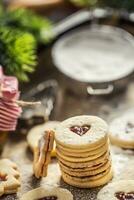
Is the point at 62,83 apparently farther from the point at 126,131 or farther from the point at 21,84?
the point at 126,131

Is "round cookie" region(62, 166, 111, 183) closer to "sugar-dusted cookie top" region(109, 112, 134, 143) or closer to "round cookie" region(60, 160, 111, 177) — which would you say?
"round cookie" region(60, 160, 111, 177)

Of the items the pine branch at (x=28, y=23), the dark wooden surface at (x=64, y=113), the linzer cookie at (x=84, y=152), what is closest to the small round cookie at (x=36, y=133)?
the dark wooden surface at (x=64, y=113)

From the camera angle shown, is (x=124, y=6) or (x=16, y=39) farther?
(x=124, y=6)

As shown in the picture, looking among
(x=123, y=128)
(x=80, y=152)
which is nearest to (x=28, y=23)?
(x=123, y=128)

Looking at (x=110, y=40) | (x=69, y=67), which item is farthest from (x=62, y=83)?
(x=110, y=40)

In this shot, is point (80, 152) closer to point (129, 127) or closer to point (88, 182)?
point (88, 182)

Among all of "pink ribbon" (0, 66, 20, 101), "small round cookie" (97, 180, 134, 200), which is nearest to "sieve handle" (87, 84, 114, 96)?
"pink ribbon" (0, 66, 20, 101)
